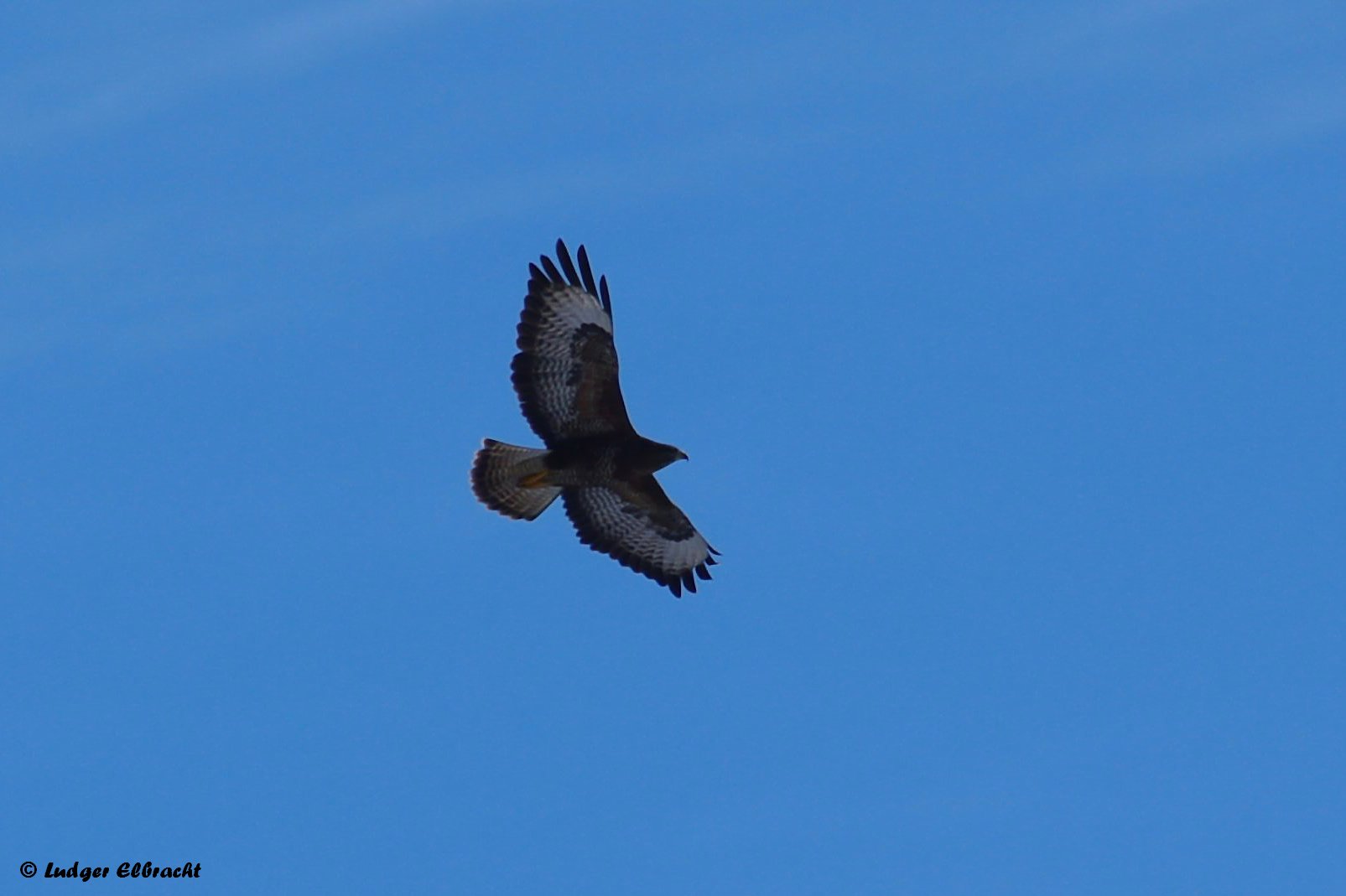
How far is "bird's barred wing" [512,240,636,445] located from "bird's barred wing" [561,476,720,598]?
1.22 meters

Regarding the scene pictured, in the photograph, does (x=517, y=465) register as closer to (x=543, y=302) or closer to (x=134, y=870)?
(x=543, y=302)

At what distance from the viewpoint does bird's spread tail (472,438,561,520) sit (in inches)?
554

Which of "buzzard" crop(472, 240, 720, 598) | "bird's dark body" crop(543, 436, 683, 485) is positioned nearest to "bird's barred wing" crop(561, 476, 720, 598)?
"buzzard" crop(472, 240, 720, 598)

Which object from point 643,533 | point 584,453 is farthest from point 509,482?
point 643,533

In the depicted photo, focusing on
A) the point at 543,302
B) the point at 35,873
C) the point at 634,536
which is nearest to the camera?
the point at 35,873

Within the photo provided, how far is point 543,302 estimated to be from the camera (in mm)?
13312

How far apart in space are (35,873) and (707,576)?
614 centimetres

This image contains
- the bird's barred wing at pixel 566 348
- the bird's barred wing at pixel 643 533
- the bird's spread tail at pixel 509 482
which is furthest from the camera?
the bird's barred wing at pixel 643 533

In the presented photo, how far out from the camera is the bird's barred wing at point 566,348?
43.5 feet

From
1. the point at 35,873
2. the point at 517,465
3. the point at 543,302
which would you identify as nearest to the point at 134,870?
the point at 35,873

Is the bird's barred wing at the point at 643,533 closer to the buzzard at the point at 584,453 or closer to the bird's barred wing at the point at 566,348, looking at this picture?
the buzzard at the point at 584,453

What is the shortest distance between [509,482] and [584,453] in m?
0.88

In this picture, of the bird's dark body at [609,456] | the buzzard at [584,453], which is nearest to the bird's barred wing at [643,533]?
the buzzard at [584,453]

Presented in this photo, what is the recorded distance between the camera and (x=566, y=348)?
43.7 ft
